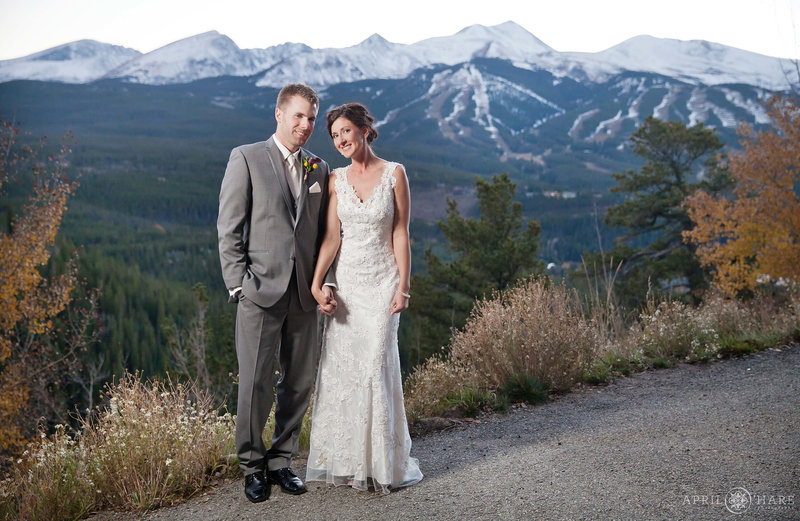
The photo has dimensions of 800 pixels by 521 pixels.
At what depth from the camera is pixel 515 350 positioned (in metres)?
5.95

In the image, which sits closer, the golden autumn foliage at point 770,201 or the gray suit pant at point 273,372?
the gray suit pant at point 273,372

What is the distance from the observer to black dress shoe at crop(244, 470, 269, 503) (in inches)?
148

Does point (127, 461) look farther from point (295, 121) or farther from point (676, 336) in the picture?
point (676, 336)

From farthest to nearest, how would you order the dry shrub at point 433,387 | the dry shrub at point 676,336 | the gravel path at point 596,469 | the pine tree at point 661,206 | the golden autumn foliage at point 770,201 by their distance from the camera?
the pine tree at point 661,206 → the golden autumn foliage at point 770,201 → the dry shrub at point 676,336 → the dry shrub at point 433,387 → the gravel path at point 596,469

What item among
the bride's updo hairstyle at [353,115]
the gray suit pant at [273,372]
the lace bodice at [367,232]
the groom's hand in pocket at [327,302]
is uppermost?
the bride's updo hairstyle at [353,115]

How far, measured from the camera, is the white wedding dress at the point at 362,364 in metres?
3.74

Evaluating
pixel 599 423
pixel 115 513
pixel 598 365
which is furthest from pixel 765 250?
pixel 115 513

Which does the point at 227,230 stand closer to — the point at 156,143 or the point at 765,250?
the point at 765,250

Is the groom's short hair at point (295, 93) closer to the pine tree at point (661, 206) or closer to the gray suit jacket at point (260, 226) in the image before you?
the gray suit jacket at point (260, 226)

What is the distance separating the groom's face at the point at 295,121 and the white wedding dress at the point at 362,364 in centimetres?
34

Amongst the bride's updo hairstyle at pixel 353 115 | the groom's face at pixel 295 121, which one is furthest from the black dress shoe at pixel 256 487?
the bride's updo hairstyle at pixel 353 115

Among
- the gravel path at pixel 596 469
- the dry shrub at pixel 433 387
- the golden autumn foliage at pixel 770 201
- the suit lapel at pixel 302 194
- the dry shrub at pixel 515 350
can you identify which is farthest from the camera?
the golden autumn foliage at pixel 770 201

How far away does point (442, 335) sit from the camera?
2597 centimetres

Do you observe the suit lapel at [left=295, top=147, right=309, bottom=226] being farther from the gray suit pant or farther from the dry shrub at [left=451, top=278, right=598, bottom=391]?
the dry shrub at [left=451, top=278, right=598, bottom=391]
